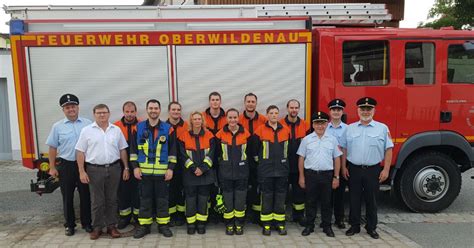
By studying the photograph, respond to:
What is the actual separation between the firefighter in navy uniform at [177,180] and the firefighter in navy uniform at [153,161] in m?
0.11

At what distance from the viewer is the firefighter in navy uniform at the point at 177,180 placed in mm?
4484

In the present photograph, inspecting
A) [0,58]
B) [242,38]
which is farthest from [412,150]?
[0,58]

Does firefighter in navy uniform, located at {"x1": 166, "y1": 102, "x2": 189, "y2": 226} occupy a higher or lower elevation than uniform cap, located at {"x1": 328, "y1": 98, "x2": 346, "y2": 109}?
lower

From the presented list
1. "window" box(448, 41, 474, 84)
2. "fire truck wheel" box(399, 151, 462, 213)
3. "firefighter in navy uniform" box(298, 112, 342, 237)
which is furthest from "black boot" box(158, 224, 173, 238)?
"window" box(448, 41, 474, 84)

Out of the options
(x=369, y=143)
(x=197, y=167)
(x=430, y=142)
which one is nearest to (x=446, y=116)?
(x=430, y=142)

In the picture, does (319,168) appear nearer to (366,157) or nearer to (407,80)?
(366,157)

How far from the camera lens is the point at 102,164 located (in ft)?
14.1

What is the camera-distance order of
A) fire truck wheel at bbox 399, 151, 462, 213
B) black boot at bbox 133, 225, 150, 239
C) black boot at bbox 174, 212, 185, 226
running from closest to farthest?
black boot at bbox 133, 225, 150, 239 < black boot at bbox 174, 212, 185, 226 < fire truck wheel at bbox 399, 151, 462, 213

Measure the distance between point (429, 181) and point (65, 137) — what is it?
15.0ft

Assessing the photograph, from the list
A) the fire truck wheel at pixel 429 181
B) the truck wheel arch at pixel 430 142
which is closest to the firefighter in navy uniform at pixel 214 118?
the truck wheel arch at pixel 430 142

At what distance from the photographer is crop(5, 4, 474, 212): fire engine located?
183 inches

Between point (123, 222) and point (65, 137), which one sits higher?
point (65, 137)

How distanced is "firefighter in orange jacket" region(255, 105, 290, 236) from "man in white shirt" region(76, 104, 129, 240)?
5.09 ft

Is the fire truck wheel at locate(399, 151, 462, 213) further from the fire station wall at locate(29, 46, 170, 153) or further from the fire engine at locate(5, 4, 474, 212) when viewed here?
the fire station wall at locate(29, 46, 170, 153)
